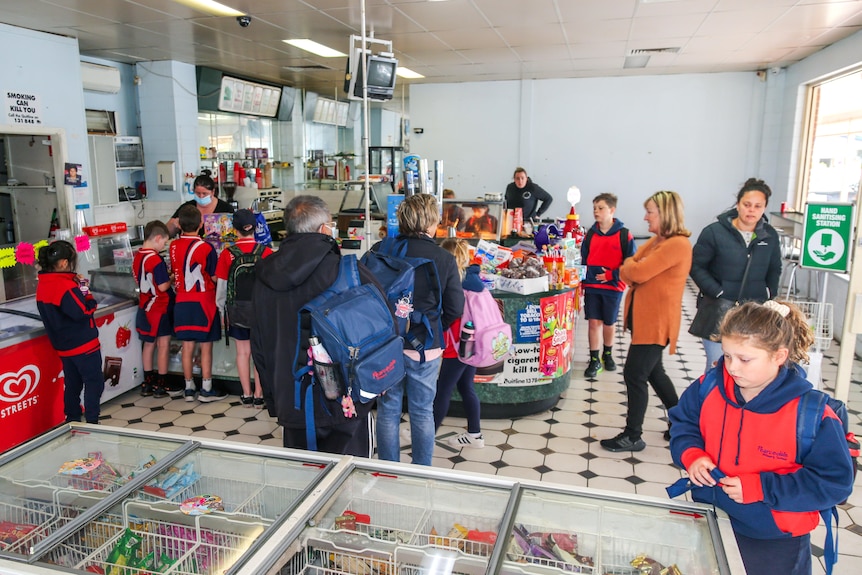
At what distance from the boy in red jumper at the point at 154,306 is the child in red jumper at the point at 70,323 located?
2.46ft

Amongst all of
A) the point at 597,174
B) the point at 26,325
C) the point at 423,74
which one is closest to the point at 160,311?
the point at 26,325

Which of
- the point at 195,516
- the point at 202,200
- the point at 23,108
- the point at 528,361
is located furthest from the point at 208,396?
the point at 23,108

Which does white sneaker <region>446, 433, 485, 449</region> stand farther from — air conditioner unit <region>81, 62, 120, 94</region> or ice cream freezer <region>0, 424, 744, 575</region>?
air conditioner unit <region>81, 62, 120, 94</region>

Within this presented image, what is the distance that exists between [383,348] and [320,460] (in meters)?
0.68

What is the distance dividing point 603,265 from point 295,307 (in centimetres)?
367

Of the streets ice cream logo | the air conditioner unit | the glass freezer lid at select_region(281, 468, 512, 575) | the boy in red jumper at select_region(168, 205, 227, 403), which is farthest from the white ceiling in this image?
the glass freezer lid at select_region(281, 468, 512, 575)

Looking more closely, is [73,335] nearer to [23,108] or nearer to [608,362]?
[23,108]

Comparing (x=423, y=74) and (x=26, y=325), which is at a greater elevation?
(x=423, y=74)

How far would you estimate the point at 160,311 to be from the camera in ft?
16.8

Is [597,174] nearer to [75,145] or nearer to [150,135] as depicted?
[150,135]

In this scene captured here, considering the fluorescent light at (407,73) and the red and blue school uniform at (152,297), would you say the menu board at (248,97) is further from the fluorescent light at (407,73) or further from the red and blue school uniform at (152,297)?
the red and blue school uniform at (152,297)

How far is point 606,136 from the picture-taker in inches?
444

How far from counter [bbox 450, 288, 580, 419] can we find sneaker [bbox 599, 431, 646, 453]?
709 mm

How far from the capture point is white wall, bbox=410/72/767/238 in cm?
1062
